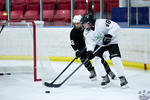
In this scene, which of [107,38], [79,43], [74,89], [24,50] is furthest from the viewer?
[24,50]

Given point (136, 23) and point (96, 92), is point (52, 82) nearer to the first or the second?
point (96, 92)

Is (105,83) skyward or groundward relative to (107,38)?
groundward

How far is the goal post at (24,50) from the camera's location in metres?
4.41

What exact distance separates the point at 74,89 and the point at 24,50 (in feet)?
5.49

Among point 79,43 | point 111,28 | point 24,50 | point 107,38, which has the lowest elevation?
point 24,50

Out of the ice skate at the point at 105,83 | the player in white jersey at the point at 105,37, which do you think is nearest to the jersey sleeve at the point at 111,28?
the player in white jersey at the point at 105,37

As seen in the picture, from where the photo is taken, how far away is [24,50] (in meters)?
5.39

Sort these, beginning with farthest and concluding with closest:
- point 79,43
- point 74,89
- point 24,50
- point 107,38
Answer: point 24,50, point 79,43, point 74,89, point 107,38

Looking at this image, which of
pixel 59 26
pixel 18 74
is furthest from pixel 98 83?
pixel 59 26

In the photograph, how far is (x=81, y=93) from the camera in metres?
3.76

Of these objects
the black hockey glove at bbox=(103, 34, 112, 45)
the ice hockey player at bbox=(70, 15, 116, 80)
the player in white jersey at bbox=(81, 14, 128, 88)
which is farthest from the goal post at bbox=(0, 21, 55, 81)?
the black hockey glove at bbox=(103, 34, 112, 45)

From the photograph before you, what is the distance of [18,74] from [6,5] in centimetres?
307

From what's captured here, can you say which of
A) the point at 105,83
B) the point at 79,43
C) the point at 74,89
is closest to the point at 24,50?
the point at 79,43

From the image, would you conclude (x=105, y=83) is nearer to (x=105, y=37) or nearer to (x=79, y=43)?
(x=105, y=37)
